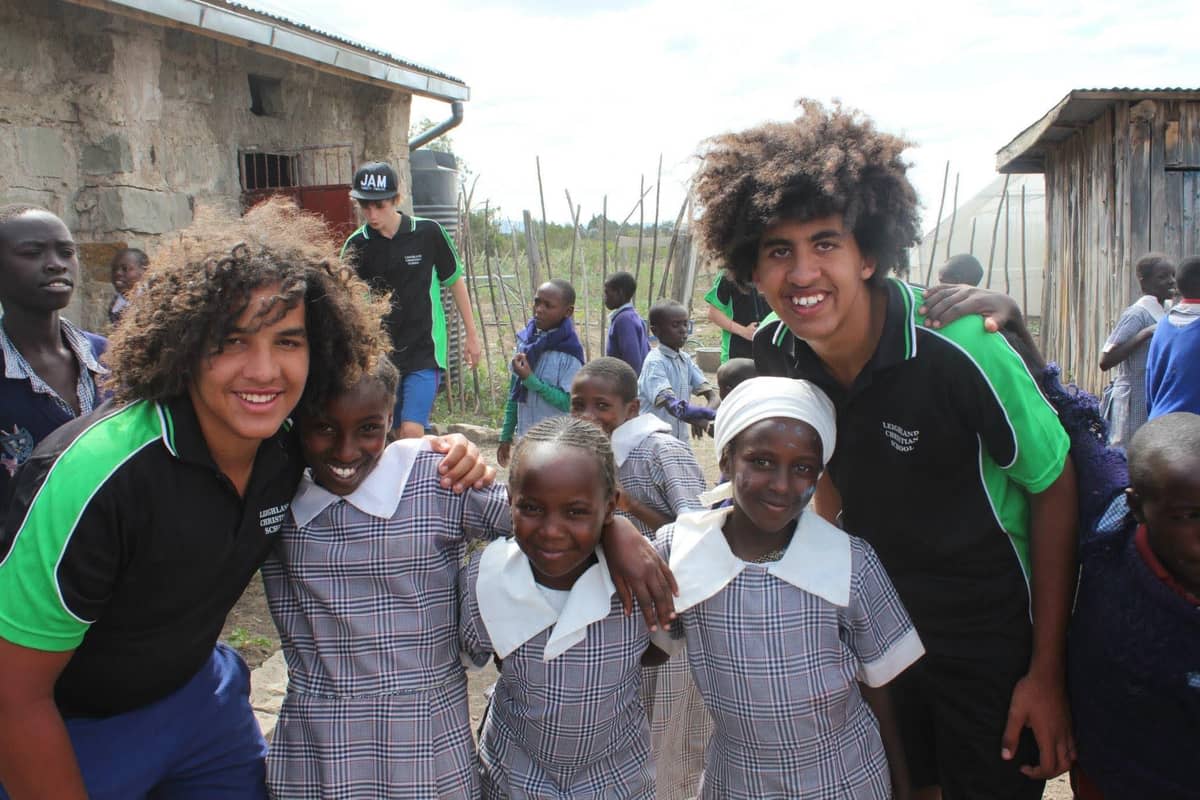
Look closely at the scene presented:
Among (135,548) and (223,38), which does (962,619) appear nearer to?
(135,548)

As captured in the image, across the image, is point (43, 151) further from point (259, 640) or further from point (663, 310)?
point (663, 310)

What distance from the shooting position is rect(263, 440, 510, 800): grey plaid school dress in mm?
1946

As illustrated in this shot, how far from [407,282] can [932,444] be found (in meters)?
3.81

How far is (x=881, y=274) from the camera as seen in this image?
2.05 metres

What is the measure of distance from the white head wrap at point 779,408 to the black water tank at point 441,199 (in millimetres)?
6885

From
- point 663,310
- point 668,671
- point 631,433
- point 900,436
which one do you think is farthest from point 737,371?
point 900,436

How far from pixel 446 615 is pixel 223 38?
4.85 m

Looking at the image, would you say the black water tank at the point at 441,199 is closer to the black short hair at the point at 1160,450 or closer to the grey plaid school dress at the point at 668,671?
the grey plaid school dress at the point at 668,671

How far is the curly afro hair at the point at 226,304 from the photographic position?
67.9 inches

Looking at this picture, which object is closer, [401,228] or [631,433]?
[631,433]

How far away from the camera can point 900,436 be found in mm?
1934

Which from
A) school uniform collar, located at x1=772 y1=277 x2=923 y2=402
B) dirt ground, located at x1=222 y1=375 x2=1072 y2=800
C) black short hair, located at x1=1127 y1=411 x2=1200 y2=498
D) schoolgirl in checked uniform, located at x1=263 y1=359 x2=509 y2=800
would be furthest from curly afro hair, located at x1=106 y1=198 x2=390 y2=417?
dirt ground, located at x1=222 y1=375 x2=1072 y2=800

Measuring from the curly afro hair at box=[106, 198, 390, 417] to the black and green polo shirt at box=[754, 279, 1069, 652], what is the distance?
3.69 feet

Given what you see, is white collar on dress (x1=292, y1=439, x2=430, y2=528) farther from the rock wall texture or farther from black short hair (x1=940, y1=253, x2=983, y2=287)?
black short hair (x1=940, y1=253, x2=983, y2=287)
